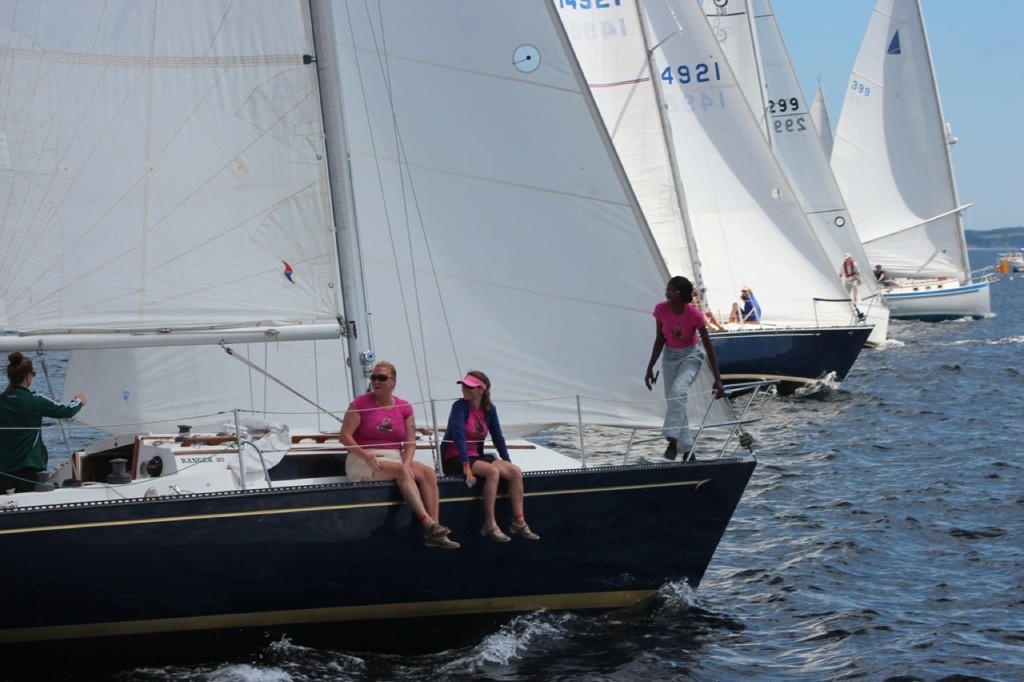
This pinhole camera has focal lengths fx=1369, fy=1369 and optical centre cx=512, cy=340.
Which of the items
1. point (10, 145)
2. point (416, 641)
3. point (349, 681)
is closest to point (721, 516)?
point (416, 641)

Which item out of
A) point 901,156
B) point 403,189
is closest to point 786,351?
point 403,189

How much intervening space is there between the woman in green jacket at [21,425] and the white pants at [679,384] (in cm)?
434

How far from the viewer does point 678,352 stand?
35.0 feet

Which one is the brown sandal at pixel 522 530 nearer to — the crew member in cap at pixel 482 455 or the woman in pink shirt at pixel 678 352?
the crew member in cap at pixel 482 455

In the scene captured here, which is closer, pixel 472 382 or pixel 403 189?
pixel 472 382

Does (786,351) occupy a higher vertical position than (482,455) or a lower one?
lower

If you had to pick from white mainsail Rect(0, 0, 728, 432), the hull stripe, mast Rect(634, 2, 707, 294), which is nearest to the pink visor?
the hull stripe

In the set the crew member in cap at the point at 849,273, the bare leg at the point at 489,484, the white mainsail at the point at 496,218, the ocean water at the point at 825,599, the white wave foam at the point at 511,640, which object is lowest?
the ocean water at the point at 825,599

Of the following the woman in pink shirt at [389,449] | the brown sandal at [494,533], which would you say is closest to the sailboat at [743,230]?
the brown sandal at [494,533]

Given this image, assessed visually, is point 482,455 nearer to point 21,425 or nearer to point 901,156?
point 21,425

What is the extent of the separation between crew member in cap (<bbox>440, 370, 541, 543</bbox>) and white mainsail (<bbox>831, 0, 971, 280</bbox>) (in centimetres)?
3696

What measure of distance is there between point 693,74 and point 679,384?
57.3 ft

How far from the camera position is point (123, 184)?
32.6 ft

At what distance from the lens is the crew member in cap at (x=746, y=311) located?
26.2 meters
